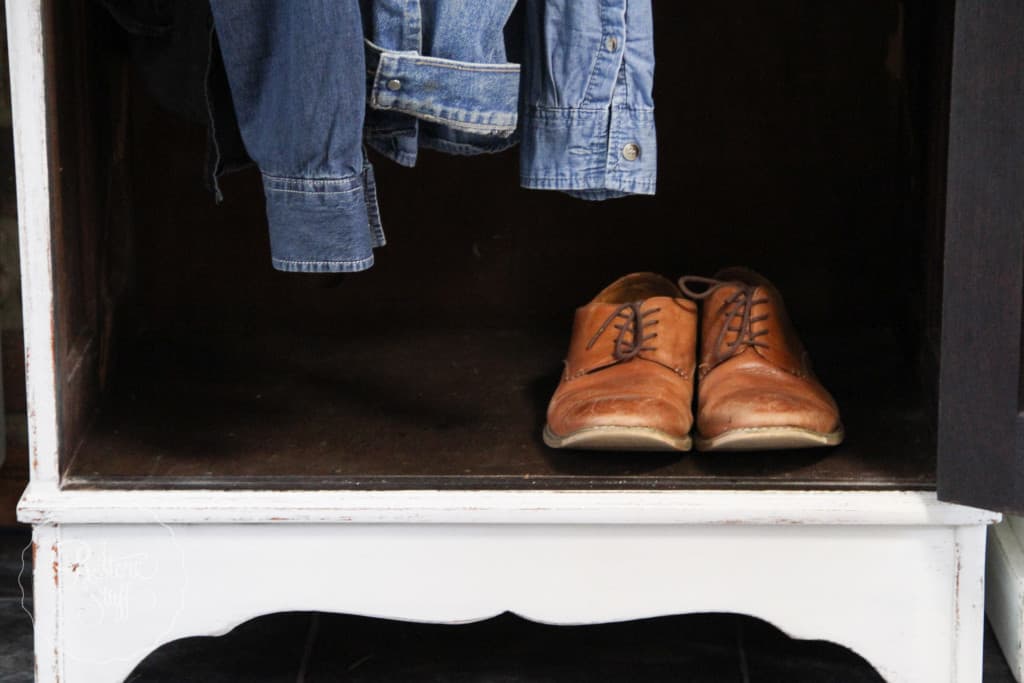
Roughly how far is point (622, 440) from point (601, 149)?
0.26 metres

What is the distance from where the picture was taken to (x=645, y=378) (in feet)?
3.95

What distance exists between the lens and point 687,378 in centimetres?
125

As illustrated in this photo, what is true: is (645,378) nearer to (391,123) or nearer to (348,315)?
(391,123)

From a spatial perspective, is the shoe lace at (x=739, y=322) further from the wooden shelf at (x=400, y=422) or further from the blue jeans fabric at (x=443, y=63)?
the blue jeans fabric at (x=443, y=63)

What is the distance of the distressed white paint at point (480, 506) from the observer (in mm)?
1088

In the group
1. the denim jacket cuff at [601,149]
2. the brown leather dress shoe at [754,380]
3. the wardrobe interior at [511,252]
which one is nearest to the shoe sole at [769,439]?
the brown leather dress shoe at [754,380]

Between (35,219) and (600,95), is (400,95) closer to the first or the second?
(600,95)

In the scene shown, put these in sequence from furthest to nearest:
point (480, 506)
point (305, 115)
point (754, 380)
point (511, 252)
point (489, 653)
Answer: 1. point (511, 252)
2. point (489, 653)
3. point (754, 380)
4. point (480, 506)
5. point (305, 115)

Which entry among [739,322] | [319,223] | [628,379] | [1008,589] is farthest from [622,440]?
[1008,589]

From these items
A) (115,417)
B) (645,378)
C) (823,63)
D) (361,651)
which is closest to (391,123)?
(645,378)

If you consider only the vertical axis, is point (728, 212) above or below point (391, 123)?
below

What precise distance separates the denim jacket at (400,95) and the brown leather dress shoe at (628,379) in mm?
188

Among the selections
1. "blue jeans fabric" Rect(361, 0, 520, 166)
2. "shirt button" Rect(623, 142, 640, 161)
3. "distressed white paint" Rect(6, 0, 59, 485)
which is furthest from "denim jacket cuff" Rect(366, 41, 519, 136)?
"distressed white paint" Rect(6, 0, 59, 485)

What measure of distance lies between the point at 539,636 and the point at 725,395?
13.5 inches
